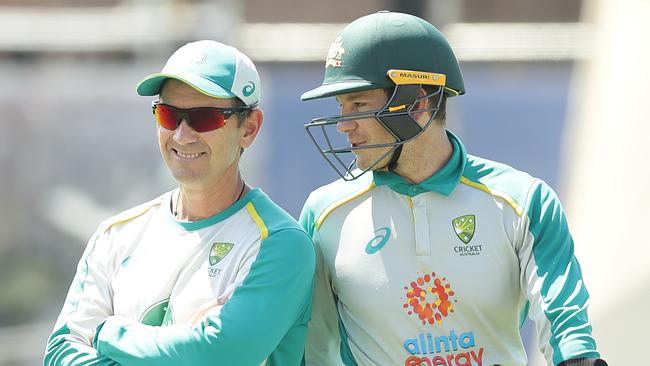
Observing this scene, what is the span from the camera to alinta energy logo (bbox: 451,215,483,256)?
4.04m

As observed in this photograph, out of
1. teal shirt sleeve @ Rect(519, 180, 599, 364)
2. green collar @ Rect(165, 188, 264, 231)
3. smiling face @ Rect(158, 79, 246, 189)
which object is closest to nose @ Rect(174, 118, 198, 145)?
smiling face @ Rect(158, 79, 246, 189)

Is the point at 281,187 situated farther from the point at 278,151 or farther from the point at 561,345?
the point at 561,345

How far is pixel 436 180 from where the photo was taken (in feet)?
13.5

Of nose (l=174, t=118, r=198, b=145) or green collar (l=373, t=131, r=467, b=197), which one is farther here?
green collar (l=373, t=131, r=467, b=197)

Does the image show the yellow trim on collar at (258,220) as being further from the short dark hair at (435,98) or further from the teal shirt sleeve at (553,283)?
the teal shirt sleeve at (553,283)

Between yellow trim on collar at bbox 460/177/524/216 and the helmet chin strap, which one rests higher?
the helmet chin strap

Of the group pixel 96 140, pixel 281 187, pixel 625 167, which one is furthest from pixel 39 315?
pixel 625 167

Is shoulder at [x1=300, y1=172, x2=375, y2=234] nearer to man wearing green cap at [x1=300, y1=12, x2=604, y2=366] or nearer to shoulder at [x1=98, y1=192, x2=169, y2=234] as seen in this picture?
man wearing green cap at [x1=300, y1=12, x2=604, y2=366]

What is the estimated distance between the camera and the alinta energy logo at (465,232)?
13.3 ft

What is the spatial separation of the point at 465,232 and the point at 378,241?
0.93ft

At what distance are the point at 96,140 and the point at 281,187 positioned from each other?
1.57 meters

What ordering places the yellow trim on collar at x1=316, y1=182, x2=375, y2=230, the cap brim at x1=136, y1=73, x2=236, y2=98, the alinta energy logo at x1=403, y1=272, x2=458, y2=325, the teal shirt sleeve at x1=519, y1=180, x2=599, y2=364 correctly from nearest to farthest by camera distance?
1. the teal shirt sleeve at x1=519, y1=180, x2=599, y2=364
2. the cap brim at x1=136, y1=73, x2=236, y2=98
3. the alinta energy logo at x1=403, y1=272, x2=458, y2=325
4. the yellow trim on collar at x1=316, y1=182, x2=375, y2=230

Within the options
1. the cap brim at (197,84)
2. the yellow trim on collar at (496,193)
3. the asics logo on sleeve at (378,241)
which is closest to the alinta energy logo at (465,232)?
the yellow trim on collar at (496,193)

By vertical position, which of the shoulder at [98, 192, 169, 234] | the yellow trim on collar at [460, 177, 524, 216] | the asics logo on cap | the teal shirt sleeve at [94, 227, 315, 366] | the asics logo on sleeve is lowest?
the teal shirt sleeve at [94, 227, 315, 366]
